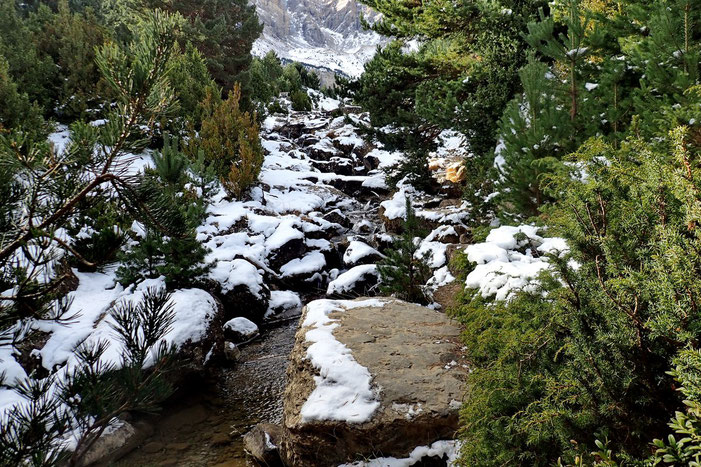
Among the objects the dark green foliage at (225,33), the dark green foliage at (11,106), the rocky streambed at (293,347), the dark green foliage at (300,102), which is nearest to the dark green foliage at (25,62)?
the dark green foliage at (11,106)

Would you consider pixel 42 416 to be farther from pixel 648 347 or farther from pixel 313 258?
pixel 313 258

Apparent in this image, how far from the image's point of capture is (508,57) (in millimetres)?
8516

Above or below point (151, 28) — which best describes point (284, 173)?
below

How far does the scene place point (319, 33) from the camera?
168 metres

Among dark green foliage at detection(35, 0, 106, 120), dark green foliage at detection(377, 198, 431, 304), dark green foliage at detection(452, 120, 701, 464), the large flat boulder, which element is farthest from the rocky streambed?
dark green foliage at detection(35, 0, 106, 120)

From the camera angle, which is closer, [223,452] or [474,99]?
[223,452]

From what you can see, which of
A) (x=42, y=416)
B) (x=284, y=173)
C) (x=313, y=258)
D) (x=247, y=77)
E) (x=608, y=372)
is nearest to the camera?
(x=42, y=416)

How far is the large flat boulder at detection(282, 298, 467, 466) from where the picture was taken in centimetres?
278

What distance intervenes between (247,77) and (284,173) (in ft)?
23.1

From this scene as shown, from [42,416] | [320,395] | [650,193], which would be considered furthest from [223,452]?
[650,193]

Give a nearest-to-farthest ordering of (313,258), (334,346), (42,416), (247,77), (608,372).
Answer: (42,416), (608,372), (334,346), (313,258), (247,77)

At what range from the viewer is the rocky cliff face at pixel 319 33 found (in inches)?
5281

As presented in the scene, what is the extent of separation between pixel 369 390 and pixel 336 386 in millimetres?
283

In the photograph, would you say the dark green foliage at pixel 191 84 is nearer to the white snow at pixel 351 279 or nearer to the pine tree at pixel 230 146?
the pine tree at pixel 230 146
